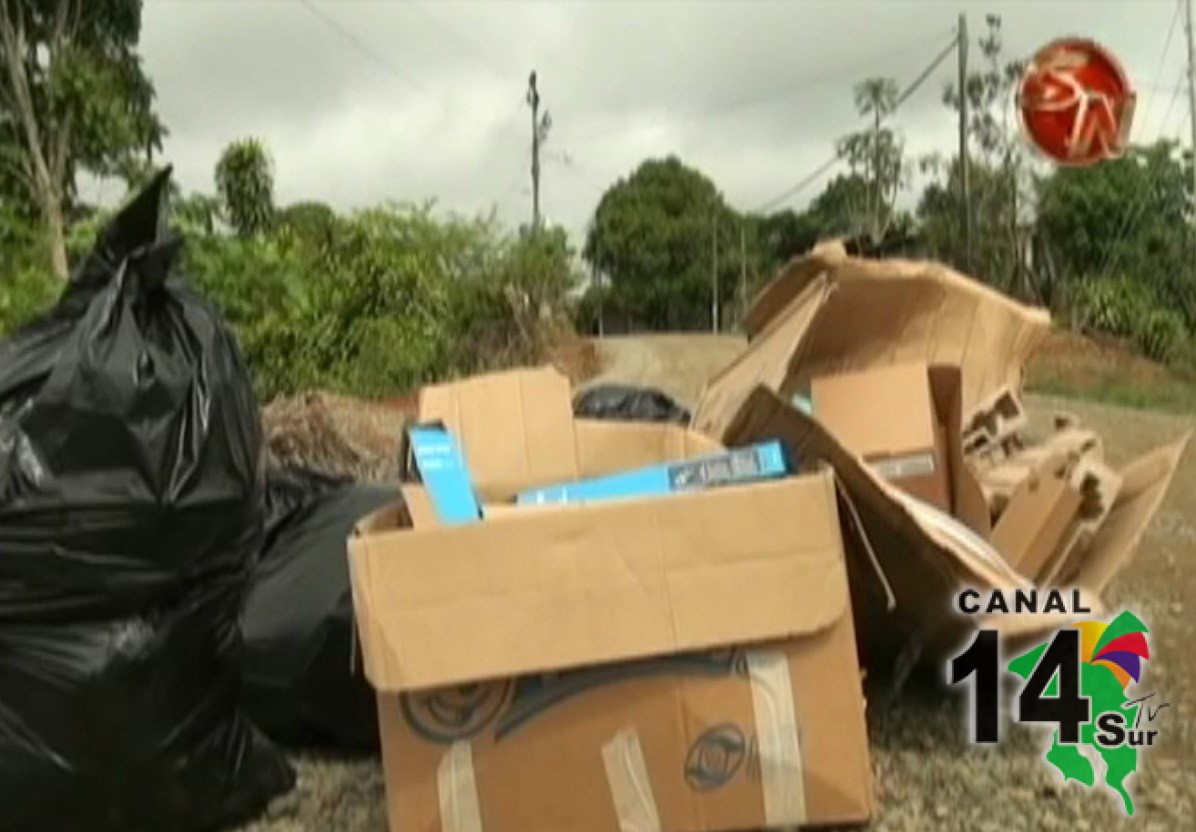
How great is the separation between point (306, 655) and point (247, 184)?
556 inches

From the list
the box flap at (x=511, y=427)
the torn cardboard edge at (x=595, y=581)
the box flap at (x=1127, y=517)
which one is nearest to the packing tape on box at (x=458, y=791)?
the torn cardboard edge at (x=595, y=581)

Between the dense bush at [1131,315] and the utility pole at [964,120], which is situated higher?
the utility pole at [964,120]

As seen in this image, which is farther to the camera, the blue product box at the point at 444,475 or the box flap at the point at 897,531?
the box flap at the point at 897,531

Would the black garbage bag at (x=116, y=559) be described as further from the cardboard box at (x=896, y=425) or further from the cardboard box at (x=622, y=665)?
the cardboard box at (x=896, y=425)

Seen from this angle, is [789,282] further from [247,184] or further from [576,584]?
[247,184]

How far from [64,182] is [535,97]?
43.6 feet

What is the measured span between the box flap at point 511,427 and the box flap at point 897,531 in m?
0.31

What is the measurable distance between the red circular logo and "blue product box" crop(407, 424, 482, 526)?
24.0 ft

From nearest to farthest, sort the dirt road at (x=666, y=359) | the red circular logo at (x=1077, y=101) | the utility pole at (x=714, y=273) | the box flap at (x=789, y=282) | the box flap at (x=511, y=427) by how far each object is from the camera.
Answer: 1. the box flap at (x=511, y=427)
2. the box flap at (x=789, y=282)
3. the red circular logo at (x=1077, y=101)
4. the dirt road at (x=666, y=359)
5. the utility pole at (x=714, y=273)

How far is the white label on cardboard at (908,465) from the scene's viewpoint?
2967 mm

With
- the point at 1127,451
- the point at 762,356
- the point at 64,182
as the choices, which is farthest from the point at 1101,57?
the point at 64,182

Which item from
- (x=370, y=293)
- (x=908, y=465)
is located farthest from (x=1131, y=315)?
(x=908, y=465)

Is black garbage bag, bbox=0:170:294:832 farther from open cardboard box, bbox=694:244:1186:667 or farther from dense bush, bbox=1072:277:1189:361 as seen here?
dense bush, bbox=1072:277:1189:361

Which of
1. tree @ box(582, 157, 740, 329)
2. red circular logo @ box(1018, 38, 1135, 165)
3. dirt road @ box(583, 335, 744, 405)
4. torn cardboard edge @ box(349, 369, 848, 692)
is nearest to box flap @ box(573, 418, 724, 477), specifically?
torn cardboard edge @ box(349, 369, 848, 692)
